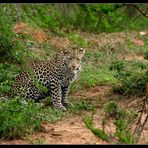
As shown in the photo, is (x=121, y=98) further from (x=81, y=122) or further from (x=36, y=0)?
(x=36, y=0)

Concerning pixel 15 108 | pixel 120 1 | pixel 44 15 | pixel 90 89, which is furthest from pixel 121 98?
pixel 44 15

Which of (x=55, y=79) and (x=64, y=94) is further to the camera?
(x=64, y=94)

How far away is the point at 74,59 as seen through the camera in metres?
11.4

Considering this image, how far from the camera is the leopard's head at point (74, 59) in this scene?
1137 centimetres

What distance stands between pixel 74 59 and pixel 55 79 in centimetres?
48

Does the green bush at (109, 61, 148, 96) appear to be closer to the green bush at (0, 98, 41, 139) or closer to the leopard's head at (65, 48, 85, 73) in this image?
the leopard's head at (65, 48, 85, 73)

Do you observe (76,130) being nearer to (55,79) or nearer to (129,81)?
(55,79)

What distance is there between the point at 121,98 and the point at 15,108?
3.03 m

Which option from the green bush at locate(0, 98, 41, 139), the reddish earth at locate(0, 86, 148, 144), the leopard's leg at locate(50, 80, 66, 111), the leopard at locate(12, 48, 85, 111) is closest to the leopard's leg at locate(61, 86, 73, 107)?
the leopard at locate(12, 48, 85, 111)

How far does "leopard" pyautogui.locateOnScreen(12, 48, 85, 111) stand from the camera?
1134cm

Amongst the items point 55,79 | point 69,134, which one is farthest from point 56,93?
point 69,134

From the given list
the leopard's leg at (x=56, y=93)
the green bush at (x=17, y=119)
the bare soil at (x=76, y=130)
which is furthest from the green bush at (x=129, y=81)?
the green bush at (x=17, y=119)

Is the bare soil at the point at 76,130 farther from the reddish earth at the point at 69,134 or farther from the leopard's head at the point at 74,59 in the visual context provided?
the leopard's head at the point at 74,59

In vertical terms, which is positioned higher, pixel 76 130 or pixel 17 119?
pixel 17 119
